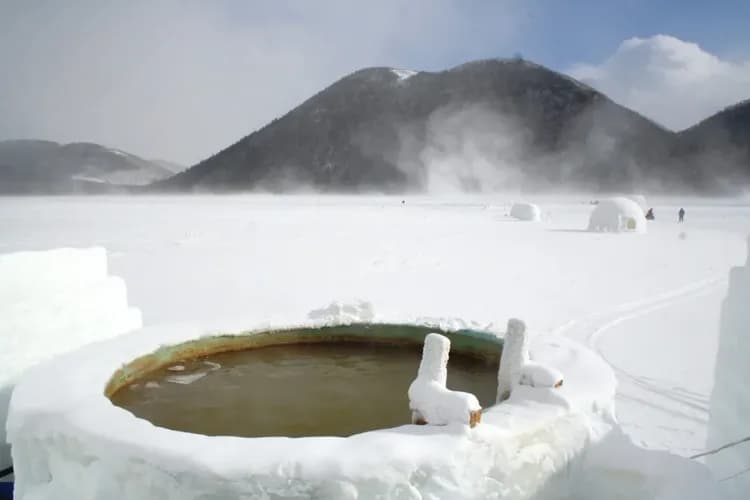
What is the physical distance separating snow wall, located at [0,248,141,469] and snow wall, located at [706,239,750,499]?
5.47 meters

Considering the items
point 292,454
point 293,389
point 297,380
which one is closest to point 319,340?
point 297,380

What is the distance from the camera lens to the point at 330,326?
5.92 meters

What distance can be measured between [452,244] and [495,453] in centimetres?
1868

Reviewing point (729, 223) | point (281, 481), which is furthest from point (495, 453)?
point (729, 223)

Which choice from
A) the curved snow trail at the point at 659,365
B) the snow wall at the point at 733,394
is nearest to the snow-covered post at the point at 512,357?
the snow wall at the point at 733,394

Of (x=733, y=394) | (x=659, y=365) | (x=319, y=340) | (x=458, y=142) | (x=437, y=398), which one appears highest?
(x=458, y=142)

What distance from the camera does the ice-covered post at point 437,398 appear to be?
10.4 ft

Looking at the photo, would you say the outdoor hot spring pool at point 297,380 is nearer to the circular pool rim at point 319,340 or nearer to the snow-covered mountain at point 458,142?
the circular pool rim at point 319,340

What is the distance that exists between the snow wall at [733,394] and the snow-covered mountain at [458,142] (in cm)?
8356

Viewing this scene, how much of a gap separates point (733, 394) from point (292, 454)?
3.14 metres

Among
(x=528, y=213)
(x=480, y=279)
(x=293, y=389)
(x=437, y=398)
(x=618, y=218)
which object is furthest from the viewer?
(x=528, y=213)

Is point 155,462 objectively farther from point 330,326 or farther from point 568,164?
point 568,164

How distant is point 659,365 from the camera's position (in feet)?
27.6

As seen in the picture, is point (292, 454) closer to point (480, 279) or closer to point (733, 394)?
point (733, 394)
